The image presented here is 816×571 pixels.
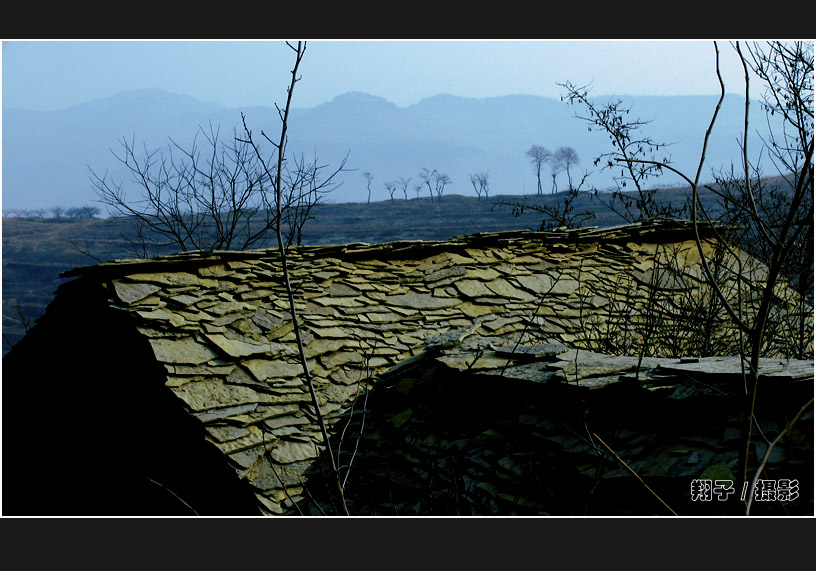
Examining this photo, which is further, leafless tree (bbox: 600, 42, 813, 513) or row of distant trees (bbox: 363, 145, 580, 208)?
row of distant trees (bbox: 363, 145, 580, 208)

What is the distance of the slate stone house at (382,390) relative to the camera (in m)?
3.90

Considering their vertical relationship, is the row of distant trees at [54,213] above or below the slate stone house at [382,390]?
above

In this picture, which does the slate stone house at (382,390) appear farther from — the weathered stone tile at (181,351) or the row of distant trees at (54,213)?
the row of distant trees at (54,213)

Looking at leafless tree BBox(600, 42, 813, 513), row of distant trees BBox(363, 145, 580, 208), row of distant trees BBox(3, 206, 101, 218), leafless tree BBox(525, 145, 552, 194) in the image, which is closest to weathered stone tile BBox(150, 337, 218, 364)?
leafless tree BBox(600, 42, 813, 513)

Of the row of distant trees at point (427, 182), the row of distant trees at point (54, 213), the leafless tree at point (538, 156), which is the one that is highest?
the leafless tree at point (538, 156)

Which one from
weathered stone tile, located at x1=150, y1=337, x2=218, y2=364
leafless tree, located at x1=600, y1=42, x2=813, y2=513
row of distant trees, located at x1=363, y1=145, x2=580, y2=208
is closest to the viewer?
leafless tree, located at x1=600, y1=42, x2=813, y2=513

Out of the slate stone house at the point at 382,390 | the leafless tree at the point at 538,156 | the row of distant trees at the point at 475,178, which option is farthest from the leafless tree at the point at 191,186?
the leafless tree at the point at 538,156

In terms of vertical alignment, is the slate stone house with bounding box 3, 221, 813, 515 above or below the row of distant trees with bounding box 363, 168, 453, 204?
below

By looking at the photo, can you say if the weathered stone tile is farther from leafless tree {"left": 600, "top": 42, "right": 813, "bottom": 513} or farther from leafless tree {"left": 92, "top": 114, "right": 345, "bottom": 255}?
leafless tree {"left": 92, "top": 114, "right": 345, "bottom": 255}

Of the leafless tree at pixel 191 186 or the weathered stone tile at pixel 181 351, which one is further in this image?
the leafless tree at pixel 191 186

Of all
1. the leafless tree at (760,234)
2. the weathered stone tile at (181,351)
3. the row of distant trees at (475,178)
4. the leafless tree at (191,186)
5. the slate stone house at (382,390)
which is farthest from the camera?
the row of distant trees at (475,178)

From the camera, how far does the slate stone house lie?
3896 mm

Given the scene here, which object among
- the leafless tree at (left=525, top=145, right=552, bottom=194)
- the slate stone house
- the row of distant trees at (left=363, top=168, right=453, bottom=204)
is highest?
the leafless tree at (left=525, top=145, right=552, bottom=194)

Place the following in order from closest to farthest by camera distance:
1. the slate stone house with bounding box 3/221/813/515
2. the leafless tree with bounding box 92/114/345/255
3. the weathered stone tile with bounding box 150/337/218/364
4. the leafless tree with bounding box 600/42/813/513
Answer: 1. the leafless tree with bounding box 600/42/813/513
2. the slate stone house with bounding box 3/221/813/515
3. the weathered stone tile with bounding box 150/337/218/364
4. the leafless tree with bounding box 92/114/345/255
